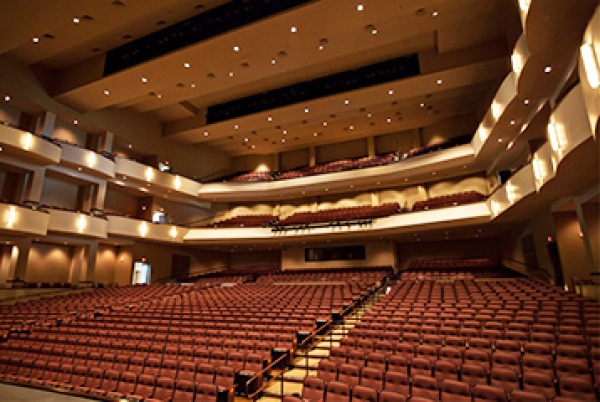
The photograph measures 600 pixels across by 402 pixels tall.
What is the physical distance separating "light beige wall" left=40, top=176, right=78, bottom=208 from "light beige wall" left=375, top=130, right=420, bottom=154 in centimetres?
1350

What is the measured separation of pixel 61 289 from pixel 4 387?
841 centimetres

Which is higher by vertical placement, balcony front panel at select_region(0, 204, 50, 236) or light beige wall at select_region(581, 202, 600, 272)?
balcony front panel at select_region(0, 204, 50, 236)

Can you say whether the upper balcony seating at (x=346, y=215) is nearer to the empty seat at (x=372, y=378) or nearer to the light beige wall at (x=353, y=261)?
the light beige wall at (x=353, y=261)

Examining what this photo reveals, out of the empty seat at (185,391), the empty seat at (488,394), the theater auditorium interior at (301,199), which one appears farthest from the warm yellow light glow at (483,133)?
the empty seat at (185,391)

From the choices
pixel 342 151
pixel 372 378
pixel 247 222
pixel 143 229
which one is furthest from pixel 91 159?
pixel 372 378

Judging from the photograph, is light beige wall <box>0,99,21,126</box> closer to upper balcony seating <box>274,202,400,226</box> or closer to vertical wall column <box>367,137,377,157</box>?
upper balcony seating <box>274,202,400,226</box>

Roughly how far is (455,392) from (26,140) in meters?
12.3

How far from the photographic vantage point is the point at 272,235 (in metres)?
15.2

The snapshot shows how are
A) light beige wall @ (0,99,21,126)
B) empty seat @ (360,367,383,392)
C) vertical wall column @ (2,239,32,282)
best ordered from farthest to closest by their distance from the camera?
light beige wall @ (0,99,21,126), vertical wall column @ (2,239,32,282), empty seat @ (360,367,383,392)

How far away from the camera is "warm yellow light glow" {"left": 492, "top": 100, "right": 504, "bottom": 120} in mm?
8797

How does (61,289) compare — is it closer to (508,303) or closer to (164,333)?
(164,333)

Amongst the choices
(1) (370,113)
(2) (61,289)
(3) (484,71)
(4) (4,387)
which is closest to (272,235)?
(1) (370,113)

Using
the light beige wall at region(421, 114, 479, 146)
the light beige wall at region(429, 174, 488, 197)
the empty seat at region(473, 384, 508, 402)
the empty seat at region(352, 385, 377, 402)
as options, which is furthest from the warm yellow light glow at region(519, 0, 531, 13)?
the light beige wall at region(421, 114, 479, 146)

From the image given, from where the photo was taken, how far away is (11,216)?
9742mm
